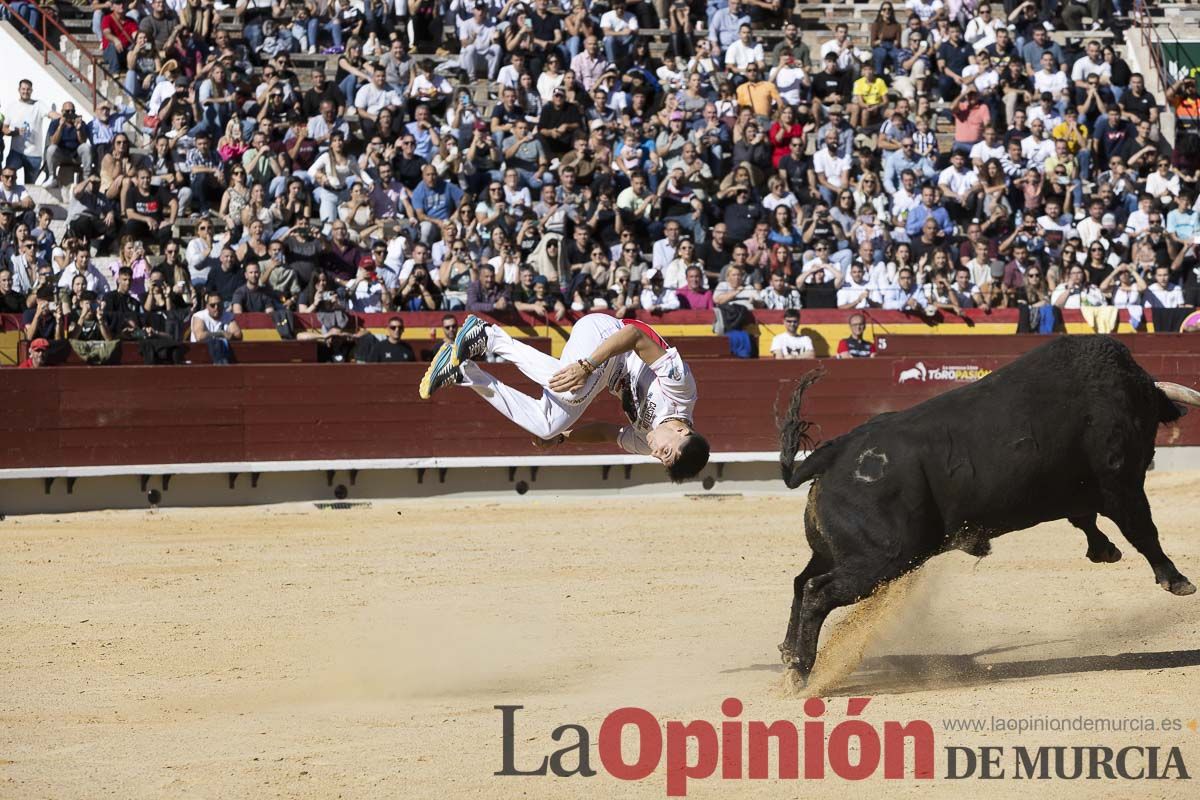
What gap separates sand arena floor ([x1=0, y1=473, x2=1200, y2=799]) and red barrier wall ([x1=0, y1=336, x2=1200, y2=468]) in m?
1.23

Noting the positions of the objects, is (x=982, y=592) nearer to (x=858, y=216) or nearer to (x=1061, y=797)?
(x=1061, y=797)

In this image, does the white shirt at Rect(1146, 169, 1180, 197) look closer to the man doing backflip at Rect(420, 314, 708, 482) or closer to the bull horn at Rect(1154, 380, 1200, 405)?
the bull horn at Rect(1154, 380, 1200, 405)

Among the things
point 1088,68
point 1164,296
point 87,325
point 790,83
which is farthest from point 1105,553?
point 1088,68

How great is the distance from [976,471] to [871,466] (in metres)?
0.45

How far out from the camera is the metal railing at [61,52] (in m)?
16.8

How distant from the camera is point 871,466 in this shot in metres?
6.91

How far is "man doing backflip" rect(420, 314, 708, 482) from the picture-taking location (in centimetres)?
732

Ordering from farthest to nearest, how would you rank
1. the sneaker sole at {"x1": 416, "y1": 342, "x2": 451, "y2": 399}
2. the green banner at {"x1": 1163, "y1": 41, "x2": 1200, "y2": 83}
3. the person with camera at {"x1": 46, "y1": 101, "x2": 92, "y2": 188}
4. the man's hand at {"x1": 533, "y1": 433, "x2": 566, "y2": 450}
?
the green banner at {"x1": 1163, "y1": 41, "x2": 1200, "y2": 83} < the person with camera at {"x1": 46, "y1": 101, "x2": 92, "y2": 188} < the man's hand at {"x1": 533, "y1": 433, "x2": 566, "y2": 450} < the sneaker sole at {"x1": 416, "y1": 342, "x2": 451, "y2": 399}

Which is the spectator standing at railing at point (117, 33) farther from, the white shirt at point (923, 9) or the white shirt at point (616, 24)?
the white shirt at point (923, 9)

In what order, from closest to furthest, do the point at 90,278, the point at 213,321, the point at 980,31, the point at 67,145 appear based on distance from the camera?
1. the point at 213,321
2. the point at 90,278
3. the point at 67,145
4. the point at 980,31

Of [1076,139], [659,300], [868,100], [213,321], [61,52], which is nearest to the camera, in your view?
[213,321]

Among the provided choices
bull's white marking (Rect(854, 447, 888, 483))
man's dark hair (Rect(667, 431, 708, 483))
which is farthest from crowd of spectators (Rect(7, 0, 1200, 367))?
bull's white marking (Rect(854, 447, 888, 483))

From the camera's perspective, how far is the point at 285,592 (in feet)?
32.7

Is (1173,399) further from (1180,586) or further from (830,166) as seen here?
(830,166)
